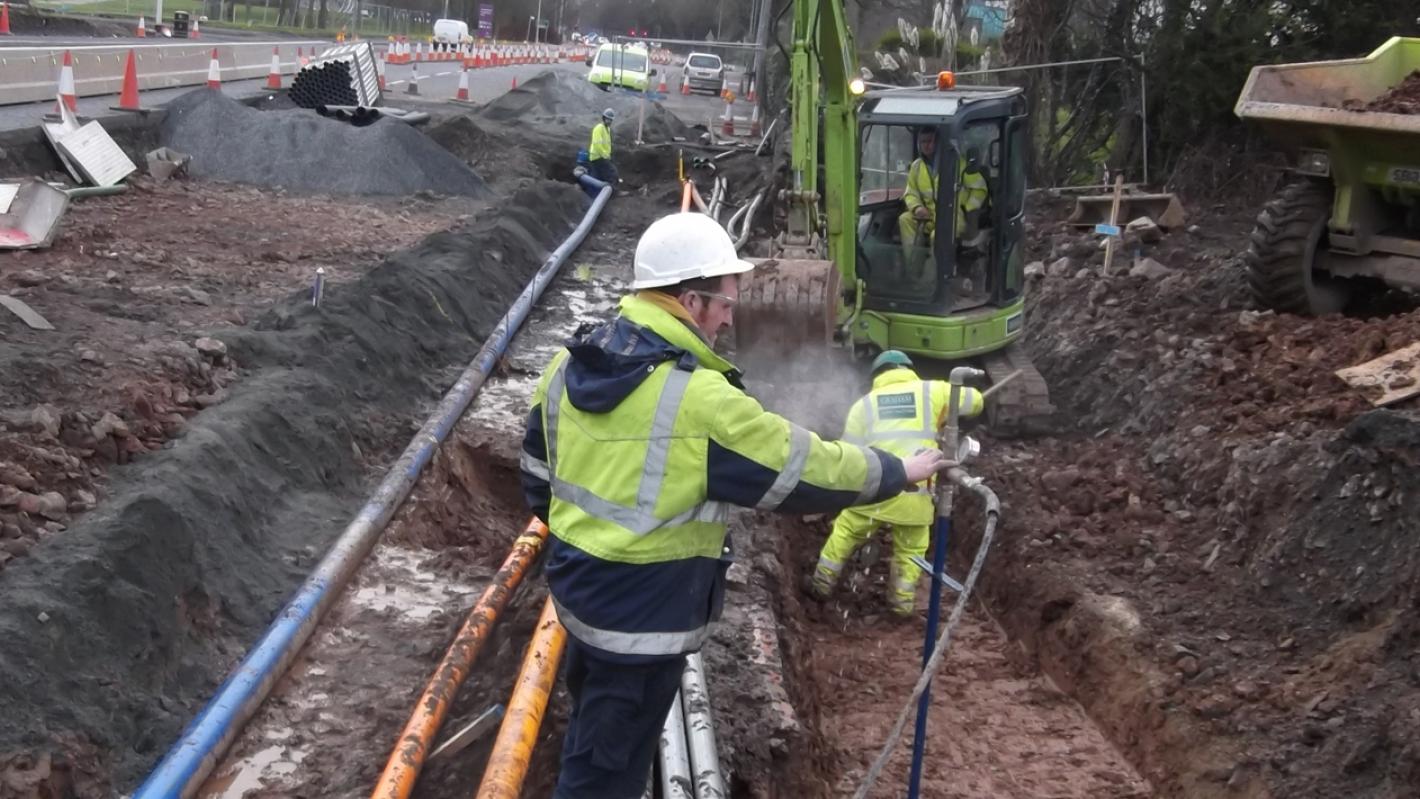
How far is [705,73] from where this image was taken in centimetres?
4531

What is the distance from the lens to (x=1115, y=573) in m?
7.42

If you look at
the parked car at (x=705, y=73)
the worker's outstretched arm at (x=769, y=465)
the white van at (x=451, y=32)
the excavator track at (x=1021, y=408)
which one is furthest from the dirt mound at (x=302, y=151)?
the white van at (x=451, y=32)

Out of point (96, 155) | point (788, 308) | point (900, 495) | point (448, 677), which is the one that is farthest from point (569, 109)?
point (448, 677)

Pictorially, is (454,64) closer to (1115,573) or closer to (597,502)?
(1115,573)

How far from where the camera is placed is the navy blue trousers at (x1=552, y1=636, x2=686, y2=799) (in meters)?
3.63

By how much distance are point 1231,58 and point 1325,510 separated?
10.3 m

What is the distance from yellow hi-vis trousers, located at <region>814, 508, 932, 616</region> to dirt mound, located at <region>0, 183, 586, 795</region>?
8.40 feet

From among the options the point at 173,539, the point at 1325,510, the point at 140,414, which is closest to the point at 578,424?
the point at 173,539

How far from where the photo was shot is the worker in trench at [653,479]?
3.36 m

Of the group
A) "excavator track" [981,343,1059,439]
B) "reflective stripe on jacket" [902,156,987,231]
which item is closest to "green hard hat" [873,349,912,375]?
"reflective stripe on jacket" [902,156,987,231]

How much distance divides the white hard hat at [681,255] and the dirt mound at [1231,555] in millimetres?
3182

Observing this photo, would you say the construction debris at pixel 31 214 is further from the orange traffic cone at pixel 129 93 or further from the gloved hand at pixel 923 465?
the gloved hand at pixel 923 465

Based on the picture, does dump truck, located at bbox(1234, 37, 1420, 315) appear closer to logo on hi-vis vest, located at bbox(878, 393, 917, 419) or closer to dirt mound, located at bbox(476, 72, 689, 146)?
logo on hi-vis vest, located at bbox(878, 393, 917, 419)

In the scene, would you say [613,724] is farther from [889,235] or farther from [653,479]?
[889,235]
